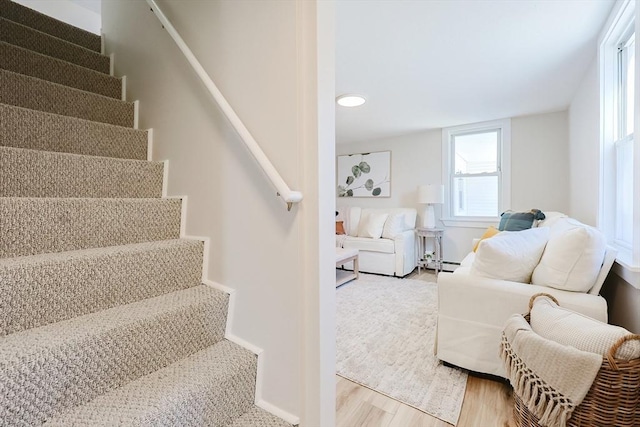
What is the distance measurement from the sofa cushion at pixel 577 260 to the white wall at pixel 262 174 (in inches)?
55.8

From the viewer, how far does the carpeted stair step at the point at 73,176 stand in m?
1.12

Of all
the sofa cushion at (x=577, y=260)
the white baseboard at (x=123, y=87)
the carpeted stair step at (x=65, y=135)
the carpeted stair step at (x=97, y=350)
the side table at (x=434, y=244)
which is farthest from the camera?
the side table at (x=434, y=244)

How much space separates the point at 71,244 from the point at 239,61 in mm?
1016

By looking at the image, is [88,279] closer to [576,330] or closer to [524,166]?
[576,330]

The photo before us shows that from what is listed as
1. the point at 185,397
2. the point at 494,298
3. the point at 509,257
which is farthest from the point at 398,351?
the point at 185,397

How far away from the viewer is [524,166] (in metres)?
3.96

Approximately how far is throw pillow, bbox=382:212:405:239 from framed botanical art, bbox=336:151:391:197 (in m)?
0.82

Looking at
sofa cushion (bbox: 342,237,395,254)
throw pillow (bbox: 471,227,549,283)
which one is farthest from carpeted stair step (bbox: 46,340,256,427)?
sofa cushion (bbox: 342,237,395,254)

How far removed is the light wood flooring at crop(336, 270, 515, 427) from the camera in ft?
4.63

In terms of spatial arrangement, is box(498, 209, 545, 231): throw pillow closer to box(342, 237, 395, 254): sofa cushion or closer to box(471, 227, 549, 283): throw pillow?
box(471, 227, 549, 283): throw pillow

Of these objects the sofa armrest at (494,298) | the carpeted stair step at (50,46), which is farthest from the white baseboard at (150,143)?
the sofa armrest at (494,298)

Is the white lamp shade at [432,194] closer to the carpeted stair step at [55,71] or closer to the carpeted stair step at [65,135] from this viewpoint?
the carpeted stair step at [65,135]

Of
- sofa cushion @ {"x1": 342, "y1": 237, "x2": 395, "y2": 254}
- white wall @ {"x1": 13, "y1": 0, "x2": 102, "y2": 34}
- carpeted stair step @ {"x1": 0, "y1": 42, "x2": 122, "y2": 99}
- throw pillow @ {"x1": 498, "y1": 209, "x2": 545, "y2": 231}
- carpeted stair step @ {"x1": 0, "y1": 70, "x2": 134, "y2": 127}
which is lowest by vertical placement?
sofa cushion @ {"x1": 342, "y1": 237, "x2": 395, "y2": 254}

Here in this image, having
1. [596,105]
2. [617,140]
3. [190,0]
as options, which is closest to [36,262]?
[190,0]
